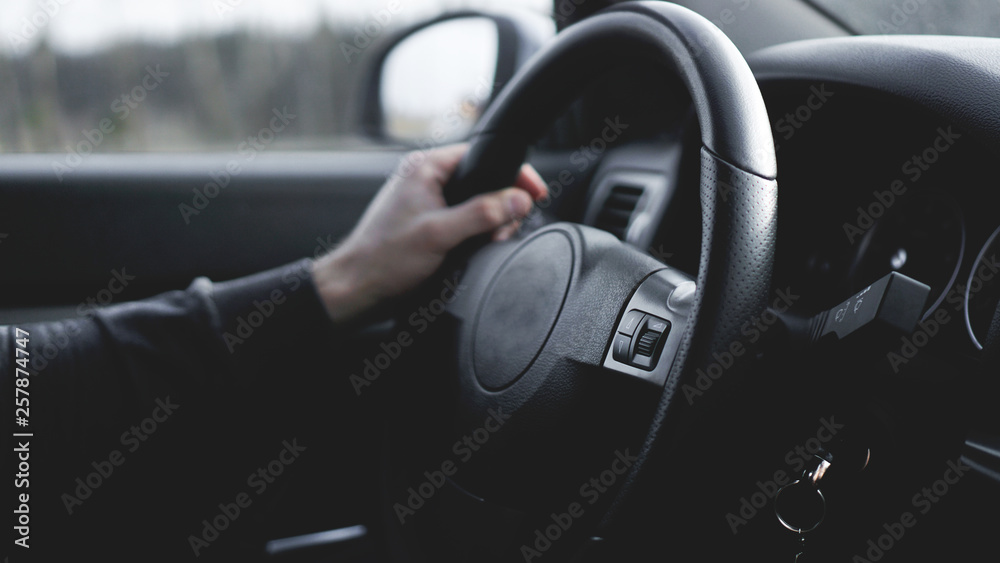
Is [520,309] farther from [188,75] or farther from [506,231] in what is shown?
[188,75]

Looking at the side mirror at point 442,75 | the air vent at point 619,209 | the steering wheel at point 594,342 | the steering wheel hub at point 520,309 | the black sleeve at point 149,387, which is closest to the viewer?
the steering wheel at point 594,342

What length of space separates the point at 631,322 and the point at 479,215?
0.32 meters

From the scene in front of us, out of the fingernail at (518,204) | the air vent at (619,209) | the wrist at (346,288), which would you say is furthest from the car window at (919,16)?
the wrist at (346,288)

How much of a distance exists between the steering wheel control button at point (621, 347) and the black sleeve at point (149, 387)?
45 centimetres

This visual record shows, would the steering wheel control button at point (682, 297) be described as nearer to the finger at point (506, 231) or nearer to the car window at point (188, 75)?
the finger at point (506, 231)

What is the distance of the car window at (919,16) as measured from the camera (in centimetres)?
91

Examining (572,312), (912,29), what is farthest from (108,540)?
(912,29)

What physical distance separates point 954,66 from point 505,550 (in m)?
0.57

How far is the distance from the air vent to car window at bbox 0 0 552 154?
0.52 metres

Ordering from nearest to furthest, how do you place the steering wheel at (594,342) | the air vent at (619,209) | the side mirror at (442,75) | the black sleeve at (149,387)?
the steering wheel at (594,342)
the black sleeve at (149,387)
the air vent at (619,209)
the side mirror at (442,75)

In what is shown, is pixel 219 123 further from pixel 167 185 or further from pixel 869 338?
pixel 869 338

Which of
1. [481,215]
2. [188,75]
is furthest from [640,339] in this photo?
[188,75]

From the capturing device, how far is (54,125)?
5.12ft

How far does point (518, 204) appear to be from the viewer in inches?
36.2
